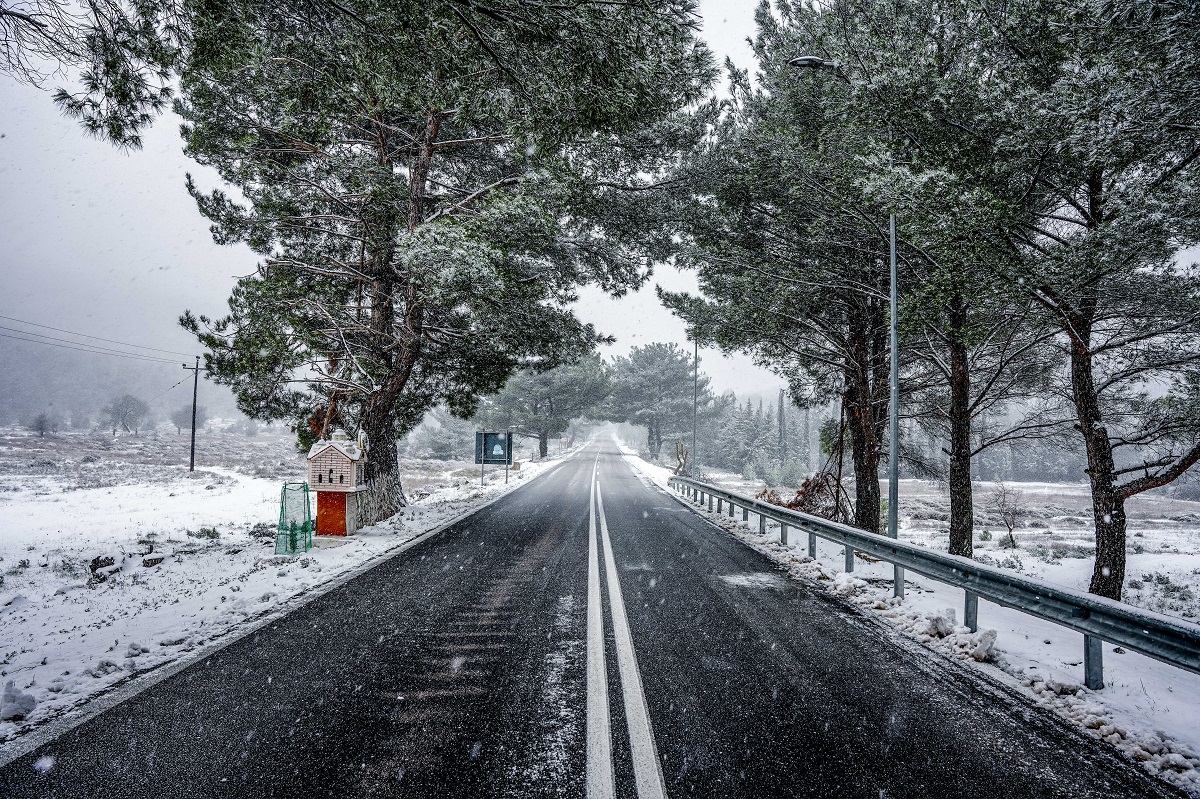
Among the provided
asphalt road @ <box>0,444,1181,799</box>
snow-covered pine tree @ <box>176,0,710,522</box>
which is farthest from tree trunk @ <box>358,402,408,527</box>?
asphalt road @ <box>0,444,1181,799</box>

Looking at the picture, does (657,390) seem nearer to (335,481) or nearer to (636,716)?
(335,481)

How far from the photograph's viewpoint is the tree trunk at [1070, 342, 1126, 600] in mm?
8273

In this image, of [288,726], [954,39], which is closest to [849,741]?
[288,726]

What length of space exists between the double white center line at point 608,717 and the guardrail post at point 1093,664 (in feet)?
11.0

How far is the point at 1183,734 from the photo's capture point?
3156mm

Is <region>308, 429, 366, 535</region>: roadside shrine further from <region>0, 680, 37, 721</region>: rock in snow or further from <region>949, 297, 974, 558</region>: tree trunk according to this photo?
<region>949, 297, 974, 558</region>: tree trunk

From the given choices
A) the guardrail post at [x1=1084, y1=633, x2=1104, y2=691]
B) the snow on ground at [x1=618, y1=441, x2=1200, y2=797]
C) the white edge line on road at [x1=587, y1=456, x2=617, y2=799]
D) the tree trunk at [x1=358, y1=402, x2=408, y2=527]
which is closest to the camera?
the white edge line on road at [x1=587, y1=456, x2=617, y2=799]

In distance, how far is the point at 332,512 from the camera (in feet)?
32.2

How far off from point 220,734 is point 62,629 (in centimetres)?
343

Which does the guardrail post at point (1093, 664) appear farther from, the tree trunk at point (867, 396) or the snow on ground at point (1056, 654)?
the tree trunk at point (867, 396)

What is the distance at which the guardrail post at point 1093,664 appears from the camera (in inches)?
148

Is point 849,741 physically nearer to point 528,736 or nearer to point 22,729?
point 528,736

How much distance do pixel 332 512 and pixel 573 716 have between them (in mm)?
8214

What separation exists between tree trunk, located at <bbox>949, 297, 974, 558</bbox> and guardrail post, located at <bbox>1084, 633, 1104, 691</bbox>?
6733mm
